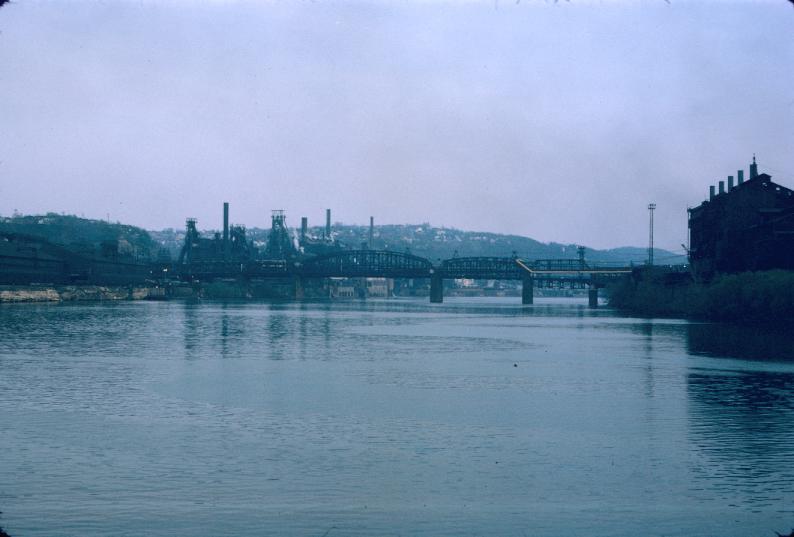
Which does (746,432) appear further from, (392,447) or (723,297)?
(723,297)

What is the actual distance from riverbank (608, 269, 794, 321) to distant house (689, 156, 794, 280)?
364cm

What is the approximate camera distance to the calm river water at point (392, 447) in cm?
1728

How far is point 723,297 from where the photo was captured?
3720 inches

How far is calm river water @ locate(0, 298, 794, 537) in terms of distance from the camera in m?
17.3

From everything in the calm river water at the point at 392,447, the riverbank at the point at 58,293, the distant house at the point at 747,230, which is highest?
the distant house at the point at 747,230

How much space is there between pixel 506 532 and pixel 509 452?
24.8 feet

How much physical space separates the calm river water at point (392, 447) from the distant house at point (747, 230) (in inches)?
2019

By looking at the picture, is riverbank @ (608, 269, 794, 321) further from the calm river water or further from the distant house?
the calm river water

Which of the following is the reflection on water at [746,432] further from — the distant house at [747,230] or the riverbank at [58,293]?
the riverbank at [58,293]

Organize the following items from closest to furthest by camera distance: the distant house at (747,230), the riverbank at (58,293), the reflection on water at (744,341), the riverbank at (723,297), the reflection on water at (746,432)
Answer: the reflection on water at (746,432)
the reflection on water at (744,341)
the riverbank at (723,297)
the distant house at (747,230)
the riverbank at (58,293)

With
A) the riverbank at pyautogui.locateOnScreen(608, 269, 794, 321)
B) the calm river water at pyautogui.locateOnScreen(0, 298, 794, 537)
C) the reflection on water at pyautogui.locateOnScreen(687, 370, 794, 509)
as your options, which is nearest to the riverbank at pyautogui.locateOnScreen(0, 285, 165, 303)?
the riverbank at pyautogui.locateOnScreen(608, 269, 794, 321)

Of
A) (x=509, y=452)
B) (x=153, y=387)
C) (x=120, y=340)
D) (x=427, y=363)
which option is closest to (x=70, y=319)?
(x=120, y=340)

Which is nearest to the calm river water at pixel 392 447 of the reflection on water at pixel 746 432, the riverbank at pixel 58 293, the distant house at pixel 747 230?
the reflection on water at pixel 746 432

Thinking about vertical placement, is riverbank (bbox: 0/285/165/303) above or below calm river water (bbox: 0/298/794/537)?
above
